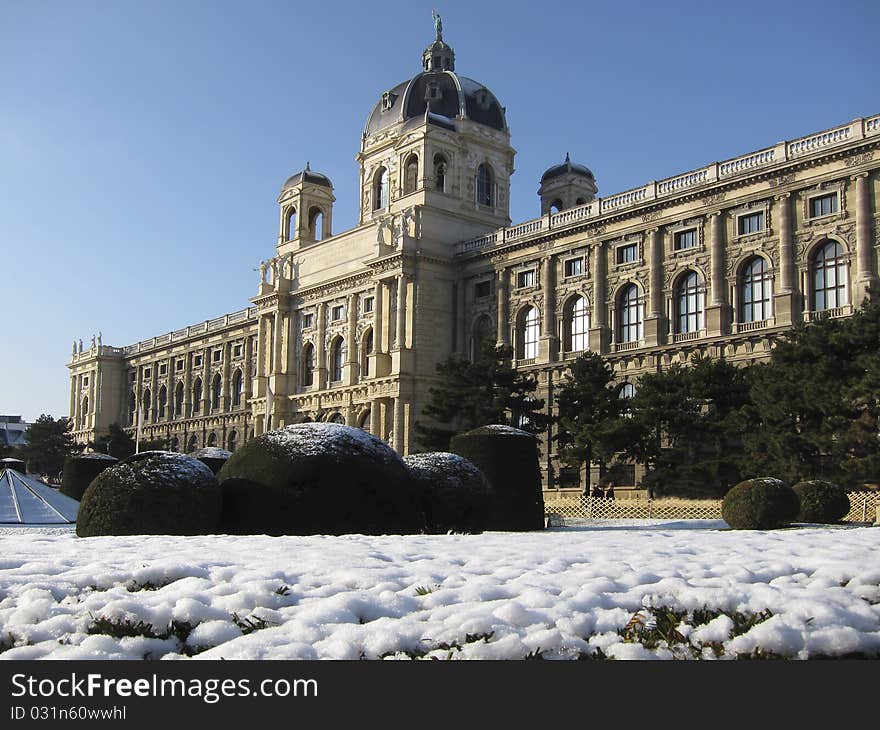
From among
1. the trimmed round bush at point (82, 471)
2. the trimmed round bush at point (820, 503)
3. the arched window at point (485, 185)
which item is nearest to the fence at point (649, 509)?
the trimmed round bush at point (820, 503)

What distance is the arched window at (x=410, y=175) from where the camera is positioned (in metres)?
65.0

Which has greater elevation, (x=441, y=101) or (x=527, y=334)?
(x=441, y=101)

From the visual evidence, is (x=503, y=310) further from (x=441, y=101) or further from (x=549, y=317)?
(x=441, y=101)

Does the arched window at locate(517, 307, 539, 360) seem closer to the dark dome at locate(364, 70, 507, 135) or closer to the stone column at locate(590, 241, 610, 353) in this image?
the stone column at locate(590, 241, 610, 353)

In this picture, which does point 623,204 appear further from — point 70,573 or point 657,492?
point 70,573

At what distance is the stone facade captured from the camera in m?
43.3

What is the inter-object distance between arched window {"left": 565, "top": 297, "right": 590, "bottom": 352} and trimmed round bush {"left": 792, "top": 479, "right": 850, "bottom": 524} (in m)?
25.1

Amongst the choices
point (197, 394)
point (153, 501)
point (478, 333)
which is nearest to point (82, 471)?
point (153, 501)

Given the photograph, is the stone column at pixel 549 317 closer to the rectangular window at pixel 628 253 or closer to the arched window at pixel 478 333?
the rectangular window at pixel 628 253

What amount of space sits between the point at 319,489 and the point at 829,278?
109 ft

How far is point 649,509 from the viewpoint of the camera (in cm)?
3653

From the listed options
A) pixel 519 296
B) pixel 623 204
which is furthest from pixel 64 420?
pixel 623 204

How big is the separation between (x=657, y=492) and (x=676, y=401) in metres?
3.65

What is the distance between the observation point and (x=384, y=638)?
7.25m
